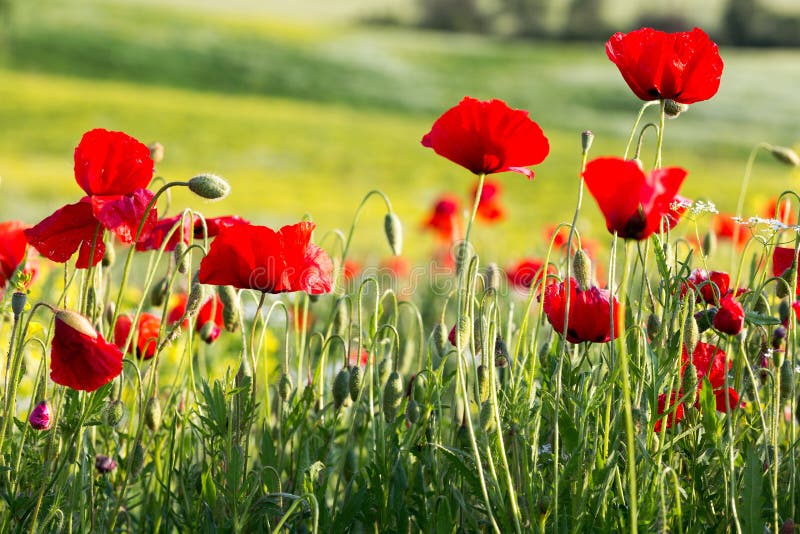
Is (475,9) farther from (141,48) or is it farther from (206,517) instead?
(206,517)

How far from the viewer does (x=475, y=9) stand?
47562 mm

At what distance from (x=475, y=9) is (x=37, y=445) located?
47.8 metres

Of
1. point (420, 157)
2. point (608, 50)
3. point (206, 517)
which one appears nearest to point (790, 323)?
point (608, 50)

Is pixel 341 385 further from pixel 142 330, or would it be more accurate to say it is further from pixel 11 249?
pixel 11 249

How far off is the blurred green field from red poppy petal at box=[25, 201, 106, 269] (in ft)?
35.1

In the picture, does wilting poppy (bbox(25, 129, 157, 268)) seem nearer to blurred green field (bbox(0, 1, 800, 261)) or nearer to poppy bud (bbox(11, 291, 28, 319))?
poppy bud (bbox(11, 291, 28, 319))

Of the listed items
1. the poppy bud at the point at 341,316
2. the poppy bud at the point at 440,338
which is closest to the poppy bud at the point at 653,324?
the poppy bud at the point at 440,338

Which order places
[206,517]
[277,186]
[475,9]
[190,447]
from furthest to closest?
[475,9], [277,186], [190,447], [206,517]

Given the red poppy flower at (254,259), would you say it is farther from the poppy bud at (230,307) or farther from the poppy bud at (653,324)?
the poppy bud at (653,324)

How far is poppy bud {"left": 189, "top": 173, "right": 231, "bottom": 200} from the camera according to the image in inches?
60.1

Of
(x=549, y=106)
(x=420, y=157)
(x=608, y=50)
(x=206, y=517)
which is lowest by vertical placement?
(x=206, y=517)

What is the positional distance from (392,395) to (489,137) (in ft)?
1.65

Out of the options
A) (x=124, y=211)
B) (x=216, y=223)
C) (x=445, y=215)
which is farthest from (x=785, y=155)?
(x=445, y=215)

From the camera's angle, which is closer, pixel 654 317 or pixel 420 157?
pixel 654 317
